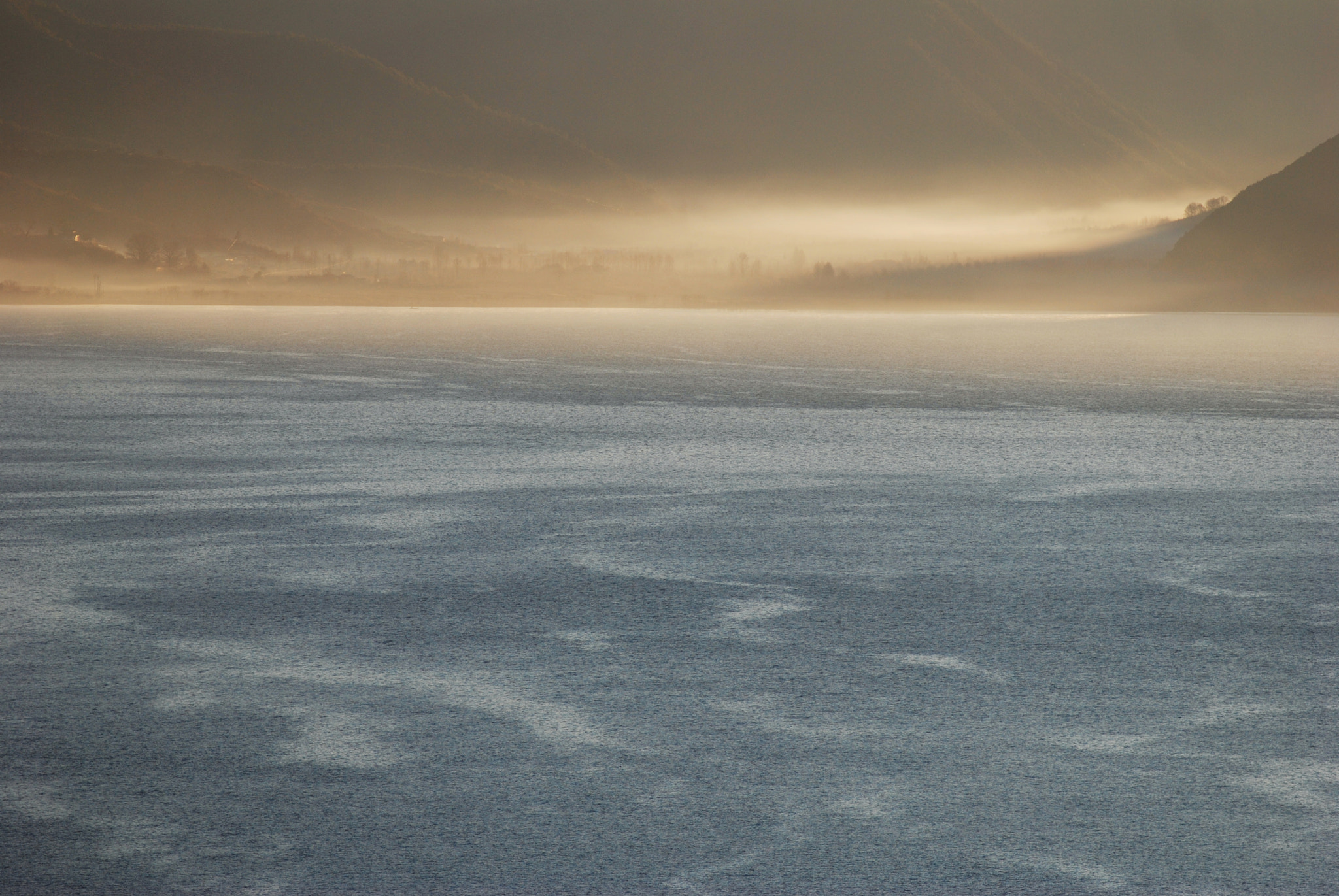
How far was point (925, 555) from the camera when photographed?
43.5 feet

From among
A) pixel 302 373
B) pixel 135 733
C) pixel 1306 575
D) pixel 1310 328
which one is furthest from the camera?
pixel 1310 328

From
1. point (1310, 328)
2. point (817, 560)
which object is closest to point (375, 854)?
point (817, 560)

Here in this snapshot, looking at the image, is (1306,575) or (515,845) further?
(1306,575)

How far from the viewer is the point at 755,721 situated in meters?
7.91

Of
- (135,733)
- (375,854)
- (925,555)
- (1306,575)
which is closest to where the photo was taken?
(375,854)

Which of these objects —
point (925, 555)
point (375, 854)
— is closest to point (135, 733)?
point (375, 854)

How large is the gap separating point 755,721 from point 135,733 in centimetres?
354

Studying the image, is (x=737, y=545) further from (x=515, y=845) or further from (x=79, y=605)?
(x=515, y=845)

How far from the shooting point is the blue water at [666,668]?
6121 mm

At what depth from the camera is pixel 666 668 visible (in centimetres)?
905

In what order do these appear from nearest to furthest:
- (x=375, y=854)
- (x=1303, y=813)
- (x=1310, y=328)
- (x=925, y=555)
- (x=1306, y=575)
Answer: (x=375, y=854) < (x=1303, y=813) < (x=1306, y=575) < (x=925, y=555) < (x=1310, y=328)

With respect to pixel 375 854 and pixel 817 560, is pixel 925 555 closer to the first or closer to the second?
pixel 817 560

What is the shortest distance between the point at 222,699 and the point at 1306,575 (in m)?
9.45

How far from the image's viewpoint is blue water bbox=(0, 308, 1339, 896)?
612 centimetres
